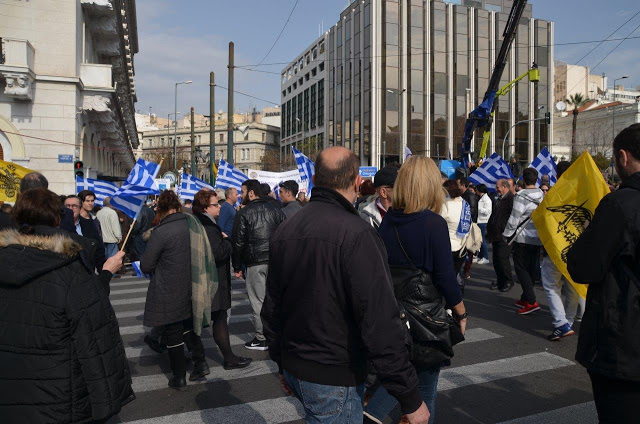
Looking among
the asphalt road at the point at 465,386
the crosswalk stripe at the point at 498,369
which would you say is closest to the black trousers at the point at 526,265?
the asphalt road at the point at 465,386

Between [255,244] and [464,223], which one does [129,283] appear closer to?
[255,244]

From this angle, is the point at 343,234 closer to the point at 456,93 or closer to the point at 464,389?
the point at 464,389

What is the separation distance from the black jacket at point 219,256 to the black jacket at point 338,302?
3157 mm

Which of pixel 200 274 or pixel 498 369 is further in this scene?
pixel 498 369

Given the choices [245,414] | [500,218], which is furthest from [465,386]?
[500,218]

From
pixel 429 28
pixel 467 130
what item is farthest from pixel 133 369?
pixel 429 28

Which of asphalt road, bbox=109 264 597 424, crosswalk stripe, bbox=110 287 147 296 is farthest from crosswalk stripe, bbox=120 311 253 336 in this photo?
crosswalk stripe, bbox=110 287 147 296

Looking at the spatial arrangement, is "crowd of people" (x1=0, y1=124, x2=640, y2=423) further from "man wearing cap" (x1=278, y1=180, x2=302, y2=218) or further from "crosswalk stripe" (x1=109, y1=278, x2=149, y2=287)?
"crosswalk stripe" (x1=109, y1=278, x2=149, y2=287)

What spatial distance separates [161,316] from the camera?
497 centimetres

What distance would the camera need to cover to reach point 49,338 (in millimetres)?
2660

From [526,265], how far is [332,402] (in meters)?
6.42

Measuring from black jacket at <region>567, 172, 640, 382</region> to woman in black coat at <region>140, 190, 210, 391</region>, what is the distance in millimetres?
3499

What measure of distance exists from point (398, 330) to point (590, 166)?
3701 mm

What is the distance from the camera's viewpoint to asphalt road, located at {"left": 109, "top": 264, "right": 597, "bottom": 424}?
448 centimetres
